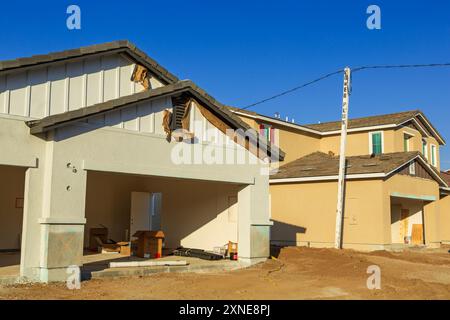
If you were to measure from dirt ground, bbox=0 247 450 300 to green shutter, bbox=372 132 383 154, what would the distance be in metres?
13.0

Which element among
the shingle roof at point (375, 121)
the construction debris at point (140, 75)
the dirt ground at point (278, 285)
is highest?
the shingle roof at point (375, 121)

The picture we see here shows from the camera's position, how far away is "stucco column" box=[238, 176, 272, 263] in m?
15.1

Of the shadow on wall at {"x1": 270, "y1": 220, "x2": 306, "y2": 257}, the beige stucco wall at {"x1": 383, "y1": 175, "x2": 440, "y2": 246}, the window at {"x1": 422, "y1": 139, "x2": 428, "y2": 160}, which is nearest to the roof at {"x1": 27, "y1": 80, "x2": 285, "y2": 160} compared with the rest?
the beige stucco wall at {"x1": 383, "y1": 175, "x2": 440, "y2": 246}

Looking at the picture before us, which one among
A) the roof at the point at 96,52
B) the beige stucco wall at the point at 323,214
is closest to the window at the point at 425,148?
the beige stucco wall at the point at 323,214

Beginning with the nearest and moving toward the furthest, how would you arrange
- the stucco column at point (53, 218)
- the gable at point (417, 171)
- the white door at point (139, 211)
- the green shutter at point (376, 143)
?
1. the stucco column at point (53, 218)
2. the white door at point (139, 211)
3. the gable at point (417, 171)
4. the green shutter at point (376, 143)

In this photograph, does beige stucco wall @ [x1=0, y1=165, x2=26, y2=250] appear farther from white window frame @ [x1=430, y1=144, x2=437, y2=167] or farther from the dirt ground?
white window frame @ [x1=430, y1=144, x2=437, y2=167]

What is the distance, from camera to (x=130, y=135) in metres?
12.6

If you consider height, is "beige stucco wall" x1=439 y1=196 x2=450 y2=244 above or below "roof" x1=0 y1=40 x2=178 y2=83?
below

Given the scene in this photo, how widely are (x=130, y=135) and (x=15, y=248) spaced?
269 inches

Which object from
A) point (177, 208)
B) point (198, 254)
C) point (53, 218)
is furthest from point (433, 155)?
point (53, 218)

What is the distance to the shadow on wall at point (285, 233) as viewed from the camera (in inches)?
937

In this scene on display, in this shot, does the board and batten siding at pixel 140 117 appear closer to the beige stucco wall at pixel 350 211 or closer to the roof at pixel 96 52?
the roof at pixel 96 52
